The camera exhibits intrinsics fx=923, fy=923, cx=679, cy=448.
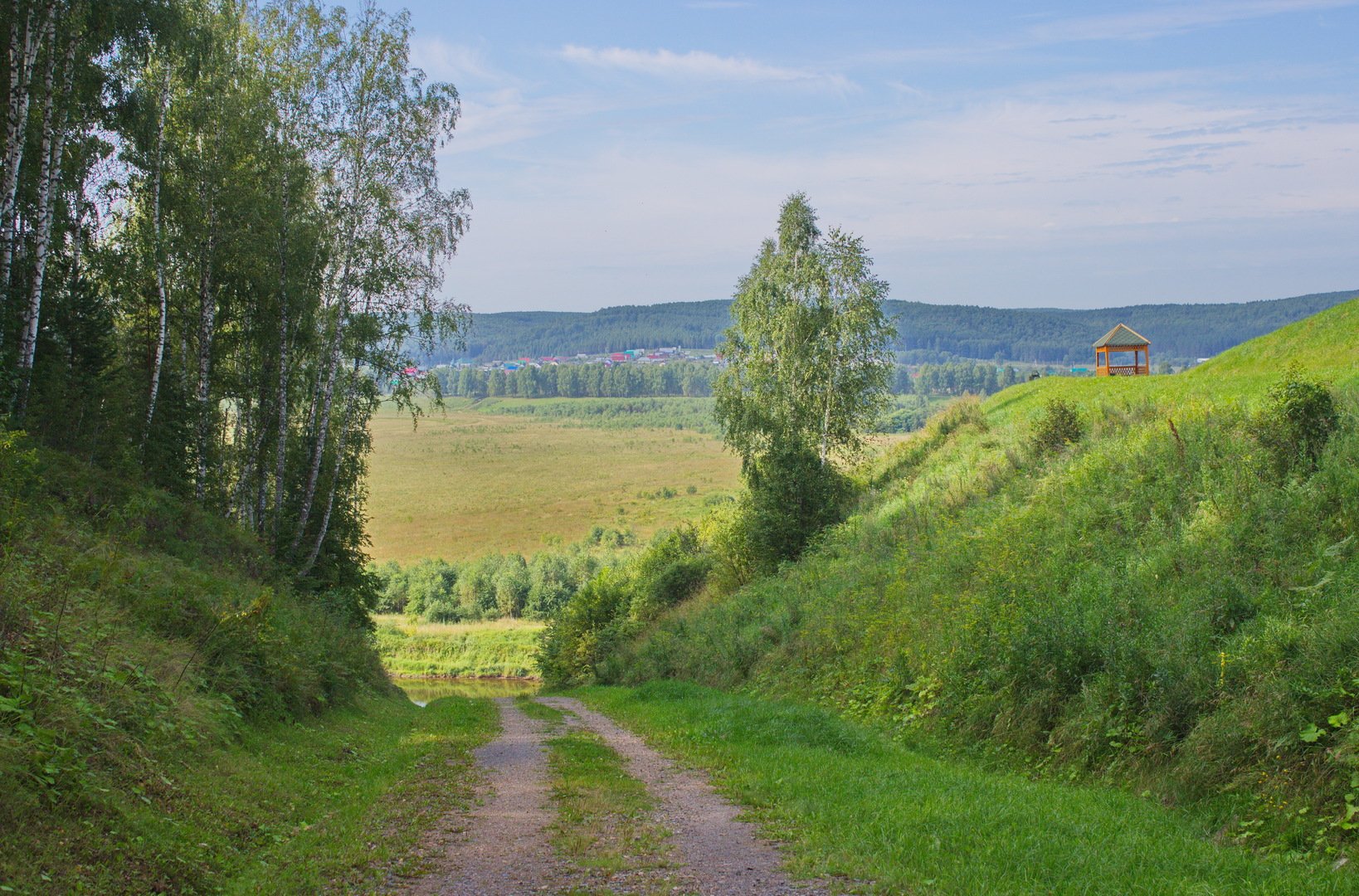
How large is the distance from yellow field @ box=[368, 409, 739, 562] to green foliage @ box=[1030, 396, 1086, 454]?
87.0 metres

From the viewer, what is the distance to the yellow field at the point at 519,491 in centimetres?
13012

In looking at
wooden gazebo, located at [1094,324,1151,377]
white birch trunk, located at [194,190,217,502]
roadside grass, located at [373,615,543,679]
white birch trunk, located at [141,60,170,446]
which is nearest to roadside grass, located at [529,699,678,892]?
white birch trunk, located at [141,60,170,446]

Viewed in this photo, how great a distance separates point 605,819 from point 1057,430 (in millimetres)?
17557

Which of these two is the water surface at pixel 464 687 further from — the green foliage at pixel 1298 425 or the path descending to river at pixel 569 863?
the green foliage at pixel 1298 425

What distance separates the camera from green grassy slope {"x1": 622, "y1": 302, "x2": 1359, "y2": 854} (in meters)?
7.99

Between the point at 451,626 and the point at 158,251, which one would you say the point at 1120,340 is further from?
the point at 451,626

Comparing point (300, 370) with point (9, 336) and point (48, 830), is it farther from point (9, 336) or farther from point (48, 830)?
point (48, 830)

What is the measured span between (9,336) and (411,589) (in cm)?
8391

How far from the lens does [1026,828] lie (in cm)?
737

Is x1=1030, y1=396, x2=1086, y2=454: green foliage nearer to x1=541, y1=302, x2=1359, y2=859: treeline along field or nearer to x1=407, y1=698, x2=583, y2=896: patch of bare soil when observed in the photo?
x1=541, y1=302, x2=1359, y2=859: treeline along field

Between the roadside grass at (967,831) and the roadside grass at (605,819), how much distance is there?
1025 mm

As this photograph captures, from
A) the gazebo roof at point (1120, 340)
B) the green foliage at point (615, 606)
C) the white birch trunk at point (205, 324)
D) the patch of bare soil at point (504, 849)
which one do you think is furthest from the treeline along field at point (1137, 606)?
the white birch trunk at point (205, 324)

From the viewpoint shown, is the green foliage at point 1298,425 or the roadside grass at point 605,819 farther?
the green foliage at point 1298,425

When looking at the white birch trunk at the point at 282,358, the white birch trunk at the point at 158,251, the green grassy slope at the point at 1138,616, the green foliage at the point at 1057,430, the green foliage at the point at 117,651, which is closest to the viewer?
the green foliage at the point at 117,651
